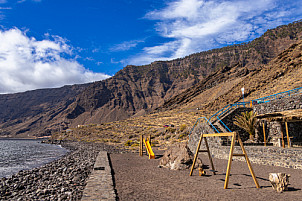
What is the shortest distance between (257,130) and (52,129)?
539 ft

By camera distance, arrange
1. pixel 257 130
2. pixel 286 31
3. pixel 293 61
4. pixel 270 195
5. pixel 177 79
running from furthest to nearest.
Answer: pixel 177 79 < pixel 286 31 < pixel 293 61 < pixel 257 130 < pixel 270 195

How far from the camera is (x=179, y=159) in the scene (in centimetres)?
1075

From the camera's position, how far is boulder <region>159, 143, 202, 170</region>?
34.7ft

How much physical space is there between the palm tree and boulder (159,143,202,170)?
954 cm

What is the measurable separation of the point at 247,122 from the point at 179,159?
33.6 ft

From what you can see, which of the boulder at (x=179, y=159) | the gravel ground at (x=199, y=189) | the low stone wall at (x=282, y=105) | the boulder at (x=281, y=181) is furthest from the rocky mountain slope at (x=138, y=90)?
the boulder at (x=281, y=181)

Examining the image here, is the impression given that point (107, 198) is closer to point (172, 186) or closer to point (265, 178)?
point (172, 186)

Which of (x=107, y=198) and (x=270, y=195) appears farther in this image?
(x=270, y=195)

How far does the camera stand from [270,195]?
5.99m

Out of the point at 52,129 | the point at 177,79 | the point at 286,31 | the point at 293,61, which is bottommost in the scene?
the point at 52,129

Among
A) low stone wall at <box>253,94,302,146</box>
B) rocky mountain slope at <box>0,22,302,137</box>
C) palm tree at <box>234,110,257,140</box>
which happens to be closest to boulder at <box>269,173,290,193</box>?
low stone wall at <box>253,94,302,146</box>

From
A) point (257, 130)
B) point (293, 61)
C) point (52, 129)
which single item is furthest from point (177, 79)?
point (257, 130)

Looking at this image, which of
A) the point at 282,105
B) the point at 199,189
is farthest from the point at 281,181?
the point at 282,105

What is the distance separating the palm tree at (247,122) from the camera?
1795 centimetres
